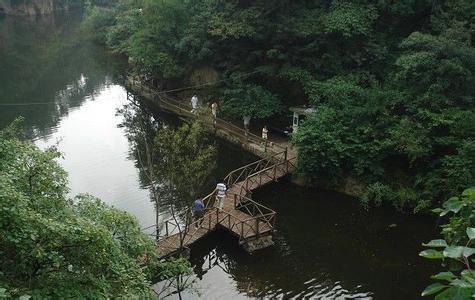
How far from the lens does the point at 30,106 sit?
1608 inches

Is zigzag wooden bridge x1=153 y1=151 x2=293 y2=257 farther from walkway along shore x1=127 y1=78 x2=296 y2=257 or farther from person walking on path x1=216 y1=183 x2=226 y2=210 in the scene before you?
person walking on path x1=216 y1=183 x2=226 y2=210

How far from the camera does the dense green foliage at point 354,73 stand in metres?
21.7

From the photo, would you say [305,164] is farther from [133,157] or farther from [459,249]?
[459,249]

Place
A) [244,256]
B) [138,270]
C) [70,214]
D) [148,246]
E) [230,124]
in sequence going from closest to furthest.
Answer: [70,214], [138,270], [148,246], [244,256], [230,124]

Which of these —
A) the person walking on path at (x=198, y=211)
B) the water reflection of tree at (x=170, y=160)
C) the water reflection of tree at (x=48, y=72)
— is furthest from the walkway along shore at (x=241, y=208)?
the water reflection of tree at (x=48, y=72)

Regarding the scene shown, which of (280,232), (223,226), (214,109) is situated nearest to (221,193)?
(223,226)

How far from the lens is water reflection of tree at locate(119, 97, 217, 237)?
19.6m

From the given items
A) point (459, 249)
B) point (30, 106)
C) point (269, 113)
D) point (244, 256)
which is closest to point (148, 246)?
point (244, 256)

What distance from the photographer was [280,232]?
2103 cm

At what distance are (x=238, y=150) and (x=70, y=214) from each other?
70.3 ft

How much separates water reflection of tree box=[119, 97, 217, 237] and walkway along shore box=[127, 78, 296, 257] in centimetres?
95

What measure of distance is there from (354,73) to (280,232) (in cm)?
1215

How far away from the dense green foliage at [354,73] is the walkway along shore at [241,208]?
185cm

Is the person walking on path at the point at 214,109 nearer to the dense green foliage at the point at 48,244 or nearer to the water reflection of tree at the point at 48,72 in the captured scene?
the water reflection of tree at the point at 48,72
